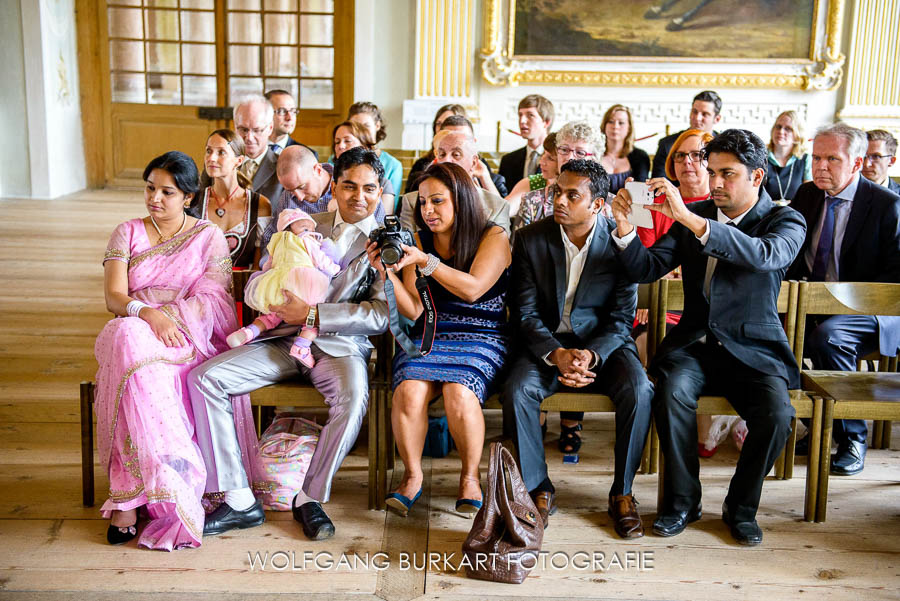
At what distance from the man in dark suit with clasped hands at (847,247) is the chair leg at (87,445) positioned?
2.63 metres

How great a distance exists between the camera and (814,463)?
2801 millimetres

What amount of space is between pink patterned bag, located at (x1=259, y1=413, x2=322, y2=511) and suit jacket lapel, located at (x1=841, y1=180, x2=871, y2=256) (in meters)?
2.19

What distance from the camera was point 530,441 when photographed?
2.79 metres

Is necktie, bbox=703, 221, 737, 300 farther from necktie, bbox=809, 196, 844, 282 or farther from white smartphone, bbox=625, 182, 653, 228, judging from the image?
necktie, bbox=809, 196, 844, 282

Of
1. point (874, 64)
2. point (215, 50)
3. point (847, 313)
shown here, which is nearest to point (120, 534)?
point (847, 313)

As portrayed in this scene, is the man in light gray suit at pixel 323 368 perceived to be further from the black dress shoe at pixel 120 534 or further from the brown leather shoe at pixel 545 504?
the brown leather shoe at pixel 545 504

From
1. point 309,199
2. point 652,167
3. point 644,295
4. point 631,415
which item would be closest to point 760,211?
point 644,295

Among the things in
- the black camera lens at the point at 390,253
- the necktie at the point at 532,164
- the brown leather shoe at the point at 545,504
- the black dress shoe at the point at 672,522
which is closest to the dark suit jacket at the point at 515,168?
the necktie at the point at 532,164

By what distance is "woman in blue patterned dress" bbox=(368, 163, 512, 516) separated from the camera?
2787 millimetres

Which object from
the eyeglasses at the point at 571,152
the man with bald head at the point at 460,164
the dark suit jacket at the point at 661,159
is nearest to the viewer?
the man with bald head at the point at 460,164

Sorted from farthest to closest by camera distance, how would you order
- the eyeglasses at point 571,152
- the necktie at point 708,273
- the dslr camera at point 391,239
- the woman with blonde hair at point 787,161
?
the woman with blonde hair at point 787,161, the eyeglasses at point 571,152, the necktie at point 708,273, the dslr camera at point 391,239

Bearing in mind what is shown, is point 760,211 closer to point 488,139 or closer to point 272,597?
point 272,597

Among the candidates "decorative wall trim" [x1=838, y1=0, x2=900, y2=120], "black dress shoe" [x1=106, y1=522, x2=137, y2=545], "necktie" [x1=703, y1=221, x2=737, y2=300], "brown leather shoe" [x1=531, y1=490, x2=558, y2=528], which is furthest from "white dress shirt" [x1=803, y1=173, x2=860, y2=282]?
"decorative wall trim" [x1=838, y1=0, x2=900, y2=120]

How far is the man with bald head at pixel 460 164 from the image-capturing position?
3.17 metres
